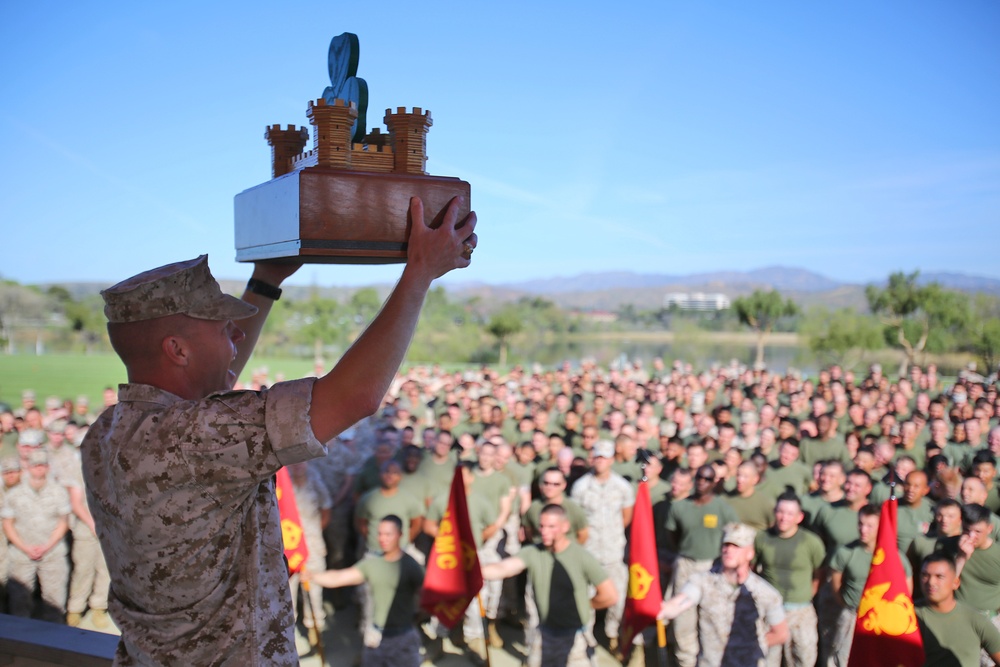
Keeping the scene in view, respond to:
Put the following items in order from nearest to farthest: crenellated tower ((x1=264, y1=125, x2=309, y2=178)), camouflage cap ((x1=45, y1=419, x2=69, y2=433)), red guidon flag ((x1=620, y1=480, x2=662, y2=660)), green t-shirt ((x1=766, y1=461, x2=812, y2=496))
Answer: crenellated tower ((x1=264, y1=125, x2=309, y2=178))
red guidon flag ((x1=620, y1=480, x2=662, y2=660))
green t-shirt ((x1=766, y1=461, x2=812, y2=496))
camouflage cap ((x1=45, y1=419, x2=69, y2=433))

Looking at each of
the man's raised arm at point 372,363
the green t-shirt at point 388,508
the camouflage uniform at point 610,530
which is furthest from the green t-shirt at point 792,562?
the man's raised arm at point 372,363

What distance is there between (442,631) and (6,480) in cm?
388

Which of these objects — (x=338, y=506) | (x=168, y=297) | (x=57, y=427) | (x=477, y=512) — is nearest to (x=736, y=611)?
(x=477, y=512)

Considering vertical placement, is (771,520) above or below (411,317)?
below

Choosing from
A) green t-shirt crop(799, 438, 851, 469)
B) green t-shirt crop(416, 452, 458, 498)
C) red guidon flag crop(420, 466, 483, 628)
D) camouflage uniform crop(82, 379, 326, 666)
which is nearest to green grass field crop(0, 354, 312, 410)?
green t-shirt crop(416, 452, 458, 498)

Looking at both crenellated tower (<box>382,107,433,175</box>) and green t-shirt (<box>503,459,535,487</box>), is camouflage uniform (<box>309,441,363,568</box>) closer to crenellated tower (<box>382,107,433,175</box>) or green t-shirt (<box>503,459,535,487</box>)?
green t-shirt (<box>503,459,535,487</box>)

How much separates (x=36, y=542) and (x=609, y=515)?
4.85 metres

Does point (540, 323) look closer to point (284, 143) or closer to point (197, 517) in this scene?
point (284, 143)

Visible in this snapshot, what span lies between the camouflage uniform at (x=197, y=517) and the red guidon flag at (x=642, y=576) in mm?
4297

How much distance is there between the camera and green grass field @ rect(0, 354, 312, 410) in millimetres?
18812

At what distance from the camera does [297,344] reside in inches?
1196

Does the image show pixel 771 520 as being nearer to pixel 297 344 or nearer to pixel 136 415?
pixel 136 415

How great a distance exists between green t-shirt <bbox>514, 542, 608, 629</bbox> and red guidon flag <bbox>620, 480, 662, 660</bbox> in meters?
0.23

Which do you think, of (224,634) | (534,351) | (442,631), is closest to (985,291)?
(534,351)
